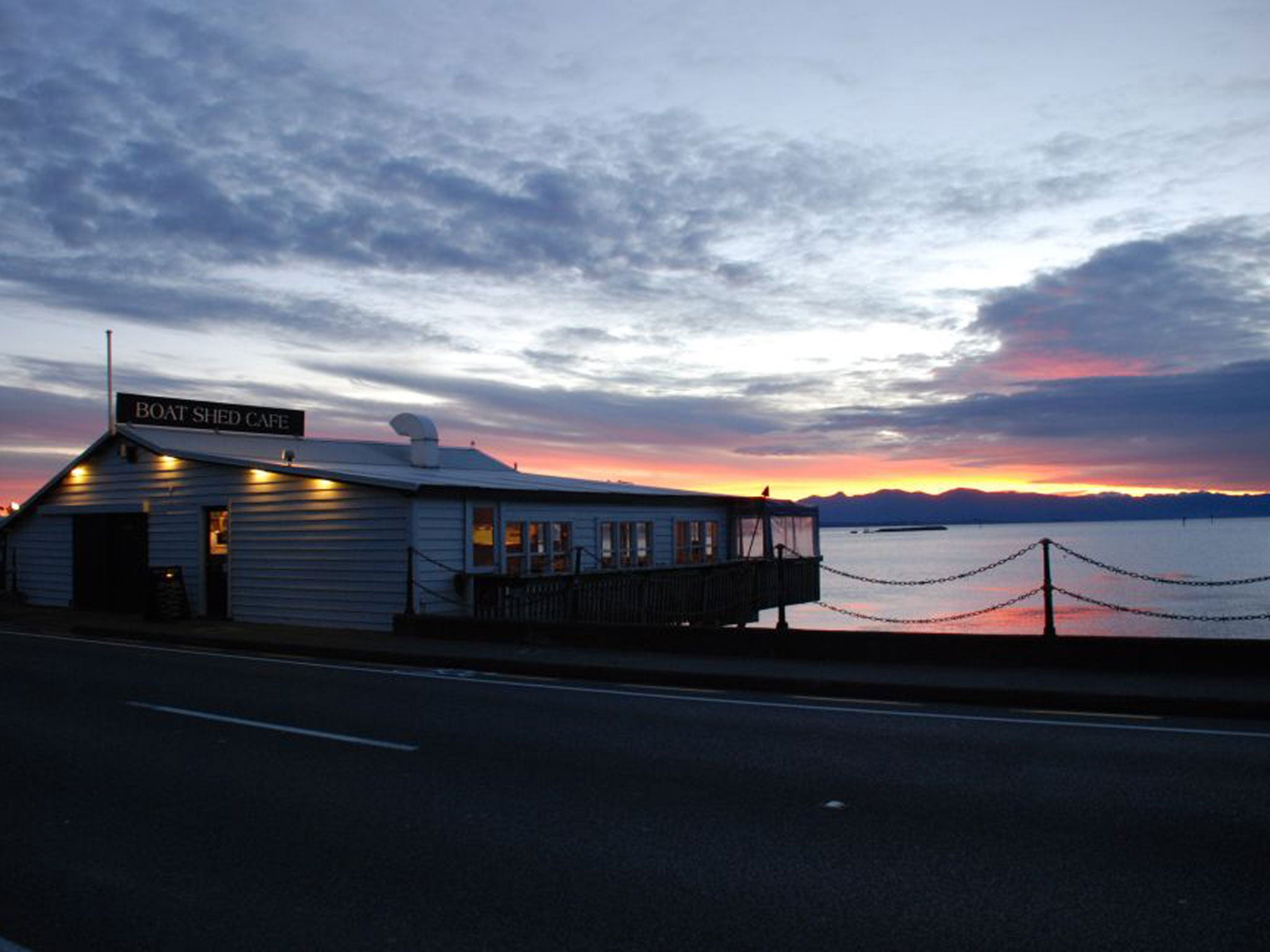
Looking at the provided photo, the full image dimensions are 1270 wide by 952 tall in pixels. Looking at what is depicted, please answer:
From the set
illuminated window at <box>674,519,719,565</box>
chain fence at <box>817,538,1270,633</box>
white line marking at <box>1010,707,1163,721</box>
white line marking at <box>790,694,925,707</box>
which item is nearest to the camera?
white line marking at <box>1010,707,1163,721</box>

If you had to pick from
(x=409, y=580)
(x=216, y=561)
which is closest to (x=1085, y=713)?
(x=409, y=580)

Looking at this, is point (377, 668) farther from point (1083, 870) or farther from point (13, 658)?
point (1083, 870)

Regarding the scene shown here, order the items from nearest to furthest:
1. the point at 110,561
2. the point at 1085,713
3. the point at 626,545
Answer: the point at 1085,713, the point at 110,561, the point at 626,545

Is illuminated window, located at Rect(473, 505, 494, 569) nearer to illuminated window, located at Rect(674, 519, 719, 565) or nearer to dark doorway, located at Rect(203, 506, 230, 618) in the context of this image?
dark doorway, located at Rect(203, 506, 230, 618)

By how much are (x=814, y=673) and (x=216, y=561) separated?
1530 cm

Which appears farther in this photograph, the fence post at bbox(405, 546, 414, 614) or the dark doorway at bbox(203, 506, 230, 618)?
the dark doorway at bbox(203, 506, 230, 618)

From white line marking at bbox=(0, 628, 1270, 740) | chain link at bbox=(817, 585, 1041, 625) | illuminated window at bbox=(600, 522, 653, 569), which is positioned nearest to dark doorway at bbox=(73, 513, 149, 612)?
white line marking at bbox=(0, 628, 1270, 740)

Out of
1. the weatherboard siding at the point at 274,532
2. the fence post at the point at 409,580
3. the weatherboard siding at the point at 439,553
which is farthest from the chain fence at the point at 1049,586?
the weatherboard siding at the point at 274,532

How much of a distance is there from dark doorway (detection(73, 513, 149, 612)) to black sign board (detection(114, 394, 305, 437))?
2.64 m

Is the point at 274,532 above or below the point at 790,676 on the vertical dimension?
above

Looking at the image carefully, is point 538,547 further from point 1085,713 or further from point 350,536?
point 1085,713

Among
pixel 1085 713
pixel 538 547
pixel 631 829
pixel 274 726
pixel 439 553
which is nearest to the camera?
pixel 631 829

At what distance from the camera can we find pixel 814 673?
Answer: 12562mm

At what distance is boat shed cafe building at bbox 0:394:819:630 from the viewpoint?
783 inches
